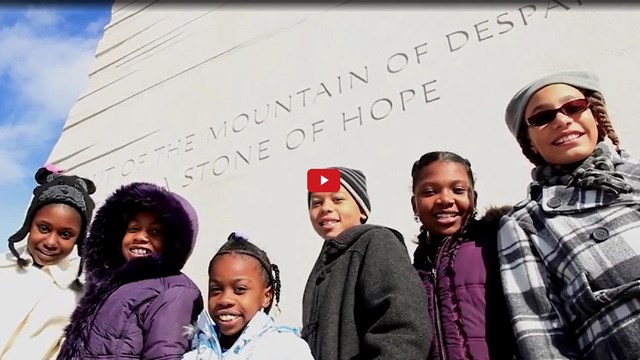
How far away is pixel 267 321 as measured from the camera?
1.28 m

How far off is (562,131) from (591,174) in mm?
126

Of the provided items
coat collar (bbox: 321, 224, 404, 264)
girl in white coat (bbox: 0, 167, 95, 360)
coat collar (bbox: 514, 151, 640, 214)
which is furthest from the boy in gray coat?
girl in white coat (bbox: 0, 167, 95, 360)

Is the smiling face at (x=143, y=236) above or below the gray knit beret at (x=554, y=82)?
below

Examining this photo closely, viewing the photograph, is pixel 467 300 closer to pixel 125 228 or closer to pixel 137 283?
pixel 137 283

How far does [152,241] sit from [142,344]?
0.34 meters

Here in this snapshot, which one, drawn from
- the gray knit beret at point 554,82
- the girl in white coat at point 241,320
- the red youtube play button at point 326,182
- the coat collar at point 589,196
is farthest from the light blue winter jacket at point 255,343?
the gray knit beret at point 554,82

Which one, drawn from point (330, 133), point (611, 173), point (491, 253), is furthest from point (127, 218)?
point (330, 133)

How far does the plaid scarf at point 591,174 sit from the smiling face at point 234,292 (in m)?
0.69

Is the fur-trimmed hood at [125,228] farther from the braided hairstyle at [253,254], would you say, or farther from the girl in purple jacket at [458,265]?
the girl in purple jacket at [458,265]

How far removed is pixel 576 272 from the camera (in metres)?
0.99

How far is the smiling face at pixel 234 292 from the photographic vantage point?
1.25 meters

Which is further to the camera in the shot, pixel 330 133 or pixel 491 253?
pixel 330 133

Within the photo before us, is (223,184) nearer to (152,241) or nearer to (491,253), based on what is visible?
(152,241)

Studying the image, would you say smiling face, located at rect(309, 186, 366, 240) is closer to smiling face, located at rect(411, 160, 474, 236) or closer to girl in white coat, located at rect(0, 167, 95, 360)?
smiling face, located at rect(411, 160, 474, 236)
